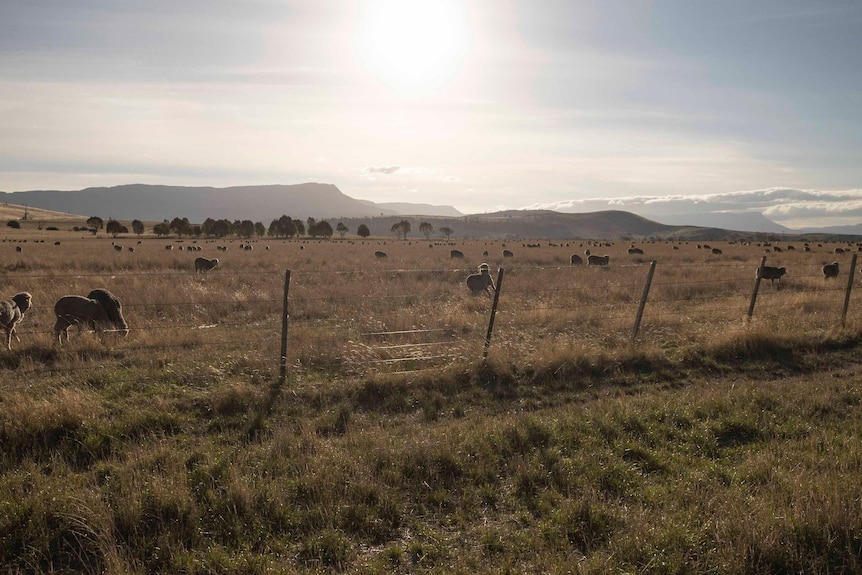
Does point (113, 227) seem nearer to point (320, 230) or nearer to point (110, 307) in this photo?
point (320, 230)

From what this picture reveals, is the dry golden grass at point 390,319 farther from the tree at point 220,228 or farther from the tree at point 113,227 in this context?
the tree at point 220,228

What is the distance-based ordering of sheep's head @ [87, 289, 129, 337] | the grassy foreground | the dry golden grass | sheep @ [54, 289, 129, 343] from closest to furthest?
the grassy foreground, the dry golden grass, sheep @ [54, 289, 129, 343], sheep's head @ [87, 289, 129, 337]

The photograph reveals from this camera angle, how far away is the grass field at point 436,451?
155 inches

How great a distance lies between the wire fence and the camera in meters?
8.87

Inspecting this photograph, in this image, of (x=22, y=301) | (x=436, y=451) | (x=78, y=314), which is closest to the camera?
(x=436, y=451)

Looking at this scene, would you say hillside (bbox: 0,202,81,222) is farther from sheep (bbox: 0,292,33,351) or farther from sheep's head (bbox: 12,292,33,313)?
sheep (bbox: 0,292,33,351)

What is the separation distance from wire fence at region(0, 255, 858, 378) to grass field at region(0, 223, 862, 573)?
0.34 feet

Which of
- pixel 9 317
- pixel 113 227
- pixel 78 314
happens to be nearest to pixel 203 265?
pixel 78 314

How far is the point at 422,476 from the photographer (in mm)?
5137

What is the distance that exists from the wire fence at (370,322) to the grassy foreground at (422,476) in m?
1.02

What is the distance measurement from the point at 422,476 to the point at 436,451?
0.39 metres

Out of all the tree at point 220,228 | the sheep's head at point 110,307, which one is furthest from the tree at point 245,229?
the sheep's head at point 110,307

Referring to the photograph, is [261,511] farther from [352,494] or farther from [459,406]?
[459,406]

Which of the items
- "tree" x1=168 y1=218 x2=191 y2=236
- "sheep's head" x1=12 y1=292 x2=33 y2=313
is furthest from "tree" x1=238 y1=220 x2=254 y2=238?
"sheep's head" x1=12 y1=292 x2=33 y2=313
